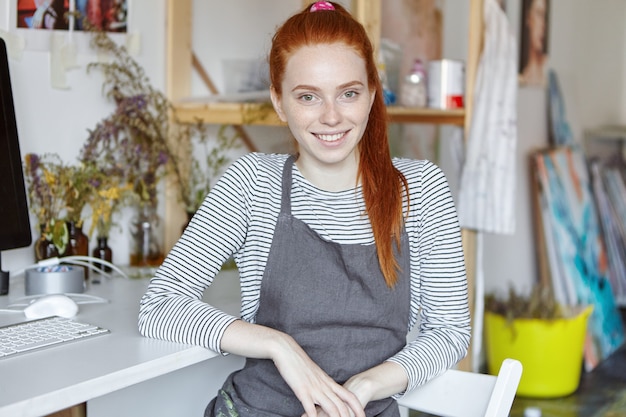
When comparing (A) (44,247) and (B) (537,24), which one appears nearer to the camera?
(A) (44,247)

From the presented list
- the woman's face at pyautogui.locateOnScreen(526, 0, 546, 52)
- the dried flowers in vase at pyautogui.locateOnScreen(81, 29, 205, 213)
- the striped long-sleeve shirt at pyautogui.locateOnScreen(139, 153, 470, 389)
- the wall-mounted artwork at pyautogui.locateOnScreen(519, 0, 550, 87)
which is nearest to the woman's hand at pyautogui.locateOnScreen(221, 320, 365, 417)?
the striped long-sleeve shirt at pyautogui.locateOnScreen(139, 153, 470, 389)

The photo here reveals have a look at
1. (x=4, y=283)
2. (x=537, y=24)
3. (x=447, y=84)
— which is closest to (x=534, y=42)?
(x=537, y=24)

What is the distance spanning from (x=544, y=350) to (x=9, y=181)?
6.98 ft

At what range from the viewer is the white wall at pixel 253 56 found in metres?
1.98

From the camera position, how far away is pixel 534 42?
3.94 m

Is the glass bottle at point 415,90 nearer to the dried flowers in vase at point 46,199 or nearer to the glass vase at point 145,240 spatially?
the glass vase at point 145,240

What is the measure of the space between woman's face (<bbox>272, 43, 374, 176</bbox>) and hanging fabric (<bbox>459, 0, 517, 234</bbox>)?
1.27 metres

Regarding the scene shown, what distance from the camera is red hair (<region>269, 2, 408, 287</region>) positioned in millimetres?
1418

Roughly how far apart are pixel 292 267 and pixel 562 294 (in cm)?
262

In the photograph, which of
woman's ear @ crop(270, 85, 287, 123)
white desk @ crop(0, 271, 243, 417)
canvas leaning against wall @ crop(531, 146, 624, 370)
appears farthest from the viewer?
canvas leaning against wall @ crop(531, 146, 624, 370)

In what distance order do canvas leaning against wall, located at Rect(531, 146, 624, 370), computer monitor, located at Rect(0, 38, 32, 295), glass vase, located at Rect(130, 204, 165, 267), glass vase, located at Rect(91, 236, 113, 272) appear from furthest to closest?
canvas leaning against wall, located at Rect(531, 146, 624, 370), glass vase, located at Rect(130, 204, 165, 267), glass vase, located at Rect(91, 236, 113, 272), computer monitor, located at Rect(0, 38, 32, 295)

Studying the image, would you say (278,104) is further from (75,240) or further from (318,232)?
(75,240)

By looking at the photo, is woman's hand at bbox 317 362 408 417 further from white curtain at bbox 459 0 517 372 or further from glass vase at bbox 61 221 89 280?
white curtain at bbox 459 0 517 372

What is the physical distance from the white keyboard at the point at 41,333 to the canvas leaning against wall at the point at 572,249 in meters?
2.67
